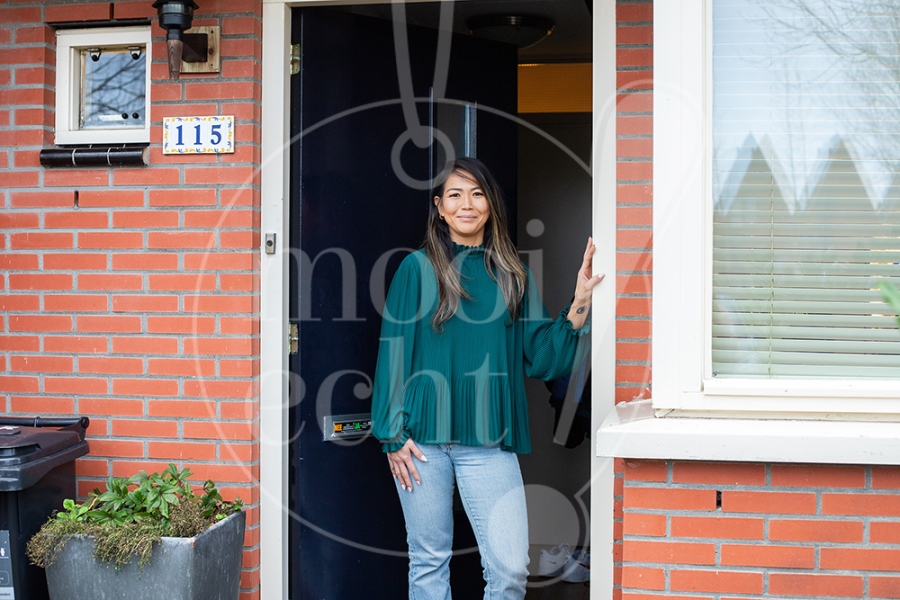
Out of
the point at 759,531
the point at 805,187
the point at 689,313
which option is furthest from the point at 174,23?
the point at 759,531

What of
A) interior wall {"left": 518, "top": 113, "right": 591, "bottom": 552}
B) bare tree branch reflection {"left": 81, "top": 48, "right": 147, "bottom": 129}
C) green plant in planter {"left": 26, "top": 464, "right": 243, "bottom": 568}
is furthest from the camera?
interior wall {"left": 518, "top": 113, "right": 591, "bottom": 552}

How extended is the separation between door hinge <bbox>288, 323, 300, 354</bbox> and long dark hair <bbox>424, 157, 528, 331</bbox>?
54cm

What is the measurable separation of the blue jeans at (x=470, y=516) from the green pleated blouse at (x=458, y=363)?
7 cm

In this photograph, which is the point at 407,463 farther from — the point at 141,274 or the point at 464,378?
the point at 141,274

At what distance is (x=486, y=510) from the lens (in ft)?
9.06

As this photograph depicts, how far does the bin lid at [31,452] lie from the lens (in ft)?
8.14

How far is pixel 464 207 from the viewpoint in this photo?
113 inches

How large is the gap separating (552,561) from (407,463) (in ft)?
6.17

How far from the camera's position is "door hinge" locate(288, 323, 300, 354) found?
3.04m

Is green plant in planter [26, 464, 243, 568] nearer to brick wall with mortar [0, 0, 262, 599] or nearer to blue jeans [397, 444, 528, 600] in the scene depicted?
brick wall with mortar [0, 0, 262, 599]

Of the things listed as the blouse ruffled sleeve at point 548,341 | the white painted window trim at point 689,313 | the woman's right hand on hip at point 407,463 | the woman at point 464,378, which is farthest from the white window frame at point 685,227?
the woman's right hand on hip at point 407,463

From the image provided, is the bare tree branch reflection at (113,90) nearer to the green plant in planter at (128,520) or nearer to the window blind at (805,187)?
the green plant in planter at (128,520)

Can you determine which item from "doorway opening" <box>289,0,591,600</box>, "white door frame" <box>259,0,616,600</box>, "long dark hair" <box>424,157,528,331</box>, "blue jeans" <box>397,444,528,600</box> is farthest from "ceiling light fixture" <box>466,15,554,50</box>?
"blue jeans" <box>397,444,528,600</box>

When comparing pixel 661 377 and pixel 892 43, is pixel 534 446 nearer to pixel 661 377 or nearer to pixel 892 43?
pixel 661 377
